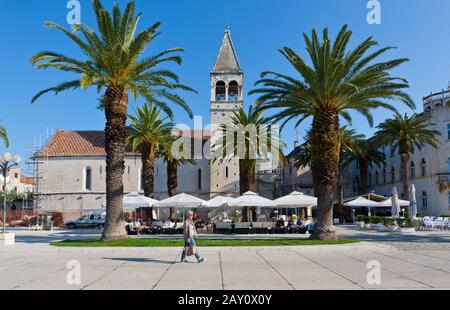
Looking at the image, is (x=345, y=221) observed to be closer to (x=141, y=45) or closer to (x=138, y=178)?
(x=138, y=178)

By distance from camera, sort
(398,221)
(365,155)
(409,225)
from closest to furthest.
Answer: (409,225) < (398,221) < (365,155)

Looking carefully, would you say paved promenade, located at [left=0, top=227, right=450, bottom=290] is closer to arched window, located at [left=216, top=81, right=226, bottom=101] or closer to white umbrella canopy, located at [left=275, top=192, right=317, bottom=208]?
white umbrella canopy, located at [left=275, top=192, right=317, bottom=208]

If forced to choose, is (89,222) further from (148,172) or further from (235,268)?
(235,268)

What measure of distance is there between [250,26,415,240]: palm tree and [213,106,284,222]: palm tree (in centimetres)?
1223

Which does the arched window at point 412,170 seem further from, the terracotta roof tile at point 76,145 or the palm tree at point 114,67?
the palm tree at point 114,67

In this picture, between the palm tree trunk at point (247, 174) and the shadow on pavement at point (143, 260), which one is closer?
the shadow on pavement at point (143, 260)

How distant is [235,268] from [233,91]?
4234 centimetres

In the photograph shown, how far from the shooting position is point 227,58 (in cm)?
5556

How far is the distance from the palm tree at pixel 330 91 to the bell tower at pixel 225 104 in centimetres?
2914

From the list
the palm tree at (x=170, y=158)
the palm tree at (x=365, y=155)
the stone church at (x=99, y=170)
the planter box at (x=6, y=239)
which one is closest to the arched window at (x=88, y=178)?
the stone church at (x=99, y=170)

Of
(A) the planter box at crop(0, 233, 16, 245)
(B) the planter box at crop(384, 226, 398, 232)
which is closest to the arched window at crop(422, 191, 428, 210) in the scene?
(B) the planter box at crop(384, 226, 398, 232)

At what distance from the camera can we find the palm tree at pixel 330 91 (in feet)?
75.4

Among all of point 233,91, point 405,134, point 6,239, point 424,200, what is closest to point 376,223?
point 405,134

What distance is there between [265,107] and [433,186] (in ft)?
101
